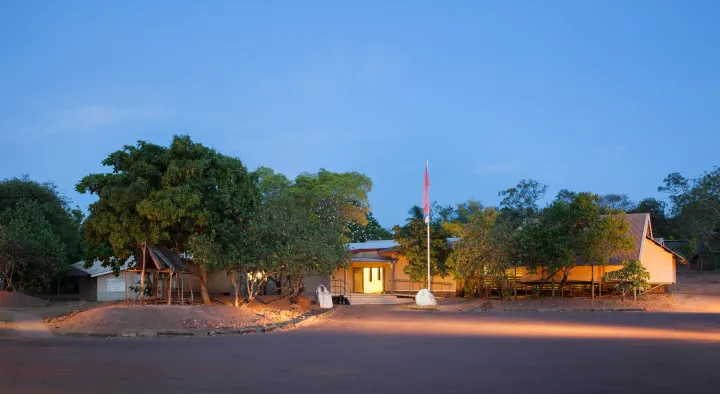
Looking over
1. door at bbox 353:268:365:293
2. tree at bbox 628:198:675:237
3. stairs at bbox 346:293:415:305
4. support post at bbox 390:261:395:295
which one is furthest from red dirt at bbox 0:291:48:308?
tree at bbox 628:198:675:237

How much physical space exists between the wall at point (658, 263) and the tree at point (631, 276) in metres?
3.79

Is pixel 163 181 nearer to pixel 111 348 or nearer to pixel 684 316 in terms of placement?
pixel 111 348

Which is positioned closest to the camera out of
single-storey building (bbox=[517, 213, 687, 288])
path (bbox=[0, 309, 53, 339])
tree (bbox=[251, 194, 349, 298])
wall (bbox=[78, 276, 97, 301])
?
path (bbox=[0, 309, 53, 339])

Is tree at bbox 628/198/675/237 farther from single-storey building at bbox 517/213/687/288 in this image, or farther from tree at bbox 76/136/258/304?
tree at bbox 76/136/258/304

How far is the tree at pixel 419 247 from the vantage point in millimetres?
41219

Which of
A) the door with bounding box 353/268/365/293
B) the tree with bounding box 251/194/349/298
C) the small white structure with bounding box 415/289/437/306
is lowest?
the small white structure with bounding box 415/289/437/306

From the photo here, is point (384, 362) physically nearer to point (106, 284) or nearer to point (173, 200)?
point (173, 200)

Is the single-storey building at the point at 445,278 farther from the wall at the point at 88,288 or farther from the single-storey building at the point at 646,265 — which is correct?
the wall at the point at 88,288

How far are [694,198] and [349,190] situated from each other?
29942mm

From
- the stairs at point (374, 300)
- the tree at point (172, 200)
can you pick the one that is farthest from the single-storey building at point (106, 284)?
the stairs at point (374, 300)

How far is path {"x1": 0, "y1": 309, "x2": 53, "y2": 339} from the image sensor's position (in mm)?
19948

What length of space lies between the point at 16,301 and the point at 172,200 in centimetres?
1651

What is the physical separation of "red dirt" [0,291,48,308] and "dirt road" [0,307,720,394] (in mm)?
21350

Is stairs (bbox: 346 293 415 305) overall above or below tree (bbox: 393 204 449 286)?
below
